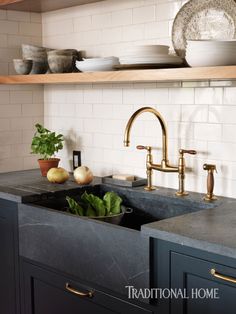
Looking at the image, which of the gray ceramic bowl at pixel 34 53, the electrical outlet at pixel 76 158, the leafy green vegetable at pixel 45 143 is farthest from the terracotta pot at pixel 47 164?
the gray ceramic bowl at pixel 34 53

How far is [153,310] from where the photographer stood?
206cm

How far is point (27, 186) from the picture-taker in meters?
2.89

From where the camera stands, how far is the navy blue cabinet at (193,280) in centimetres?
183

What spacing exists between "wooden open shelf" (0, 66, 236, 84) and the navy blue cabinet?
0.71 metres

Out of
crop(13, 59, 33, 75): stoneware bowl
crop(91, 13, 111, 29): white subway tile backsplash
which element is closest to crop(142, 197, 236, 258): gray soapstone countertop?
crop(91, 13, 111, 29): white subway tile backsplash

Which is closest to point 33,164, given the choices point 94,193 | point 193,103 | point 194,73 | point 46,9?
point 94,193

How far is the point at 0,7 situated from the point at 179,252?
6.54ft

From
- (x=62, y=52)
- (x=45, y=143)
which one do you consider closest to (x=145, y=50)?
(x=62, y=52)

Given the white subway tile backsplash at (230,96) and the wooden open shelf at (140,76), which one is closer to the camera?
the wooden open shelf at (140,76)

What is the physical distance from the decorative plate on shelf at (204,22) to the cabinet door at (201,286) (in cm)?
110

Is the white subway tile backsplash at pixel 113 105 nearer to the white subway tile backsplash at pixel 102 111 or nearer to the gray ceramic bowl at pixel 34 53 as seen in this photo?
the white subway tile backsplash at pixel 102 111

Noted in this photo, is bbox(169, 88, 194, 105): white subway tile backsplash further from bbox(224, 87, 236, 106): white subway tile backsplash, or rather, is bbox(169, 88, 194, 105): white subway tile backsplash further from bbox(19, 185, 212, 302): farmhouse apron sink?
bbox(19, 185, 212, 302): farmhouse apron sink

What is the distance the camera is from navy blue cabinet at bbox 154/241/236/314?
5.99ft

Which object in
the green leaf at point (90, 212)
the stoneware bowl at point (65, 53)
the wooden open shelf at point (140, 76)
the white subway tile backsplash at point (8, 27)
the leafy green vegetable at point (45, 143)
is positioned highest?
the white subway tile backsplash at point (8, 27)
